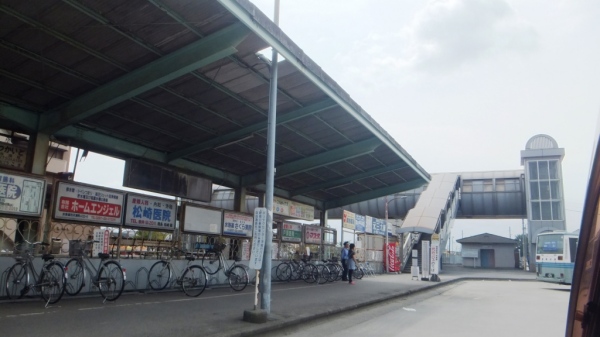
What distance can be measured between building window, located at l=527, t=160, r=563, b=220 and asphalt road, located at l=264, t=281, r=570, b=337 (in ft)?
72.1

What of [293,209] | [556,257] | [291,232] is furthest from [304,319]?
[556,257]

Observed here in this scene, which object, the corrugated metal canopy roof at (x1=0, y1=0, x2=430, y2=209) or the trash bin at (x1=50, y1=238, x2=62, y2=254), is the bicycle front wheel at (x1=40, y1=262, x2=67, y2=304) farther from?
the corrugated metal canopy roof at (x1=0, y1=0, x2=430, y2=209)

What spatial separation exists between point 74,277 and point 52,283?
40.1 inches

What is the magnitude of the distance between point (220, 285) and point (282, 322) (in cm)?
618

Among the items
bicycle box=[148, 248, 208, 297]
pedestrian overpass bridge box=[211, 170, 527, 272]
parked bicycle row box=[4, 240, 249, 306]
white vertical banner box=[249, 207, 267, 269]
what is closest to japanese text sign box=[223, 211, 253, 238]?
bicycle box=[148, 248, 208, 297]

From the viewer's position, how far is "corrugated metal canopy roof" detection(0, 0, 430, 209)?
762 centimetres

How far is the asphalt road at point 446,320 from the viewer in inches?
323

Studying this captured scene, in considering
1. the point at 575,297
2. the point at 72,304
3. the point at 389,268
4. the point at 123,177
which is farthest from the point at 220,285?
the point at 389,268

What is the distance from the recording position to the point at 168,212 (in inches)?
499

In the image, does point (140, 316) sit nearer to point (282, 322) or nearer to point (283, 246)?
point (282, 322)

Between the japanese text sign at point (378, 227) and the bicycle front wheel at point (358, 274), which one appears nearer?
the bicycle front wheel at point (358, 274)

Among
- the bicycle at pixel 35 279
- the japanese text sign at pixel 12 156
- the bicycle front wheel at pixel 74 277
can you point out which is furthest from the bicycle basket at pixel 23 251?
the japanese text sign at pixel 12 156

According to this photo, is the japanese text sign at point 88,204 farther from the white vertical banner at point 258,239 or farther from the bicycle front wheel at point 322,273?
the bicycle front wheel at point 322,273

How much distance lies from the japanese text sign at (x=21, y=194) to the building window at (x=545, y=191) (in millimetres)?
33181
